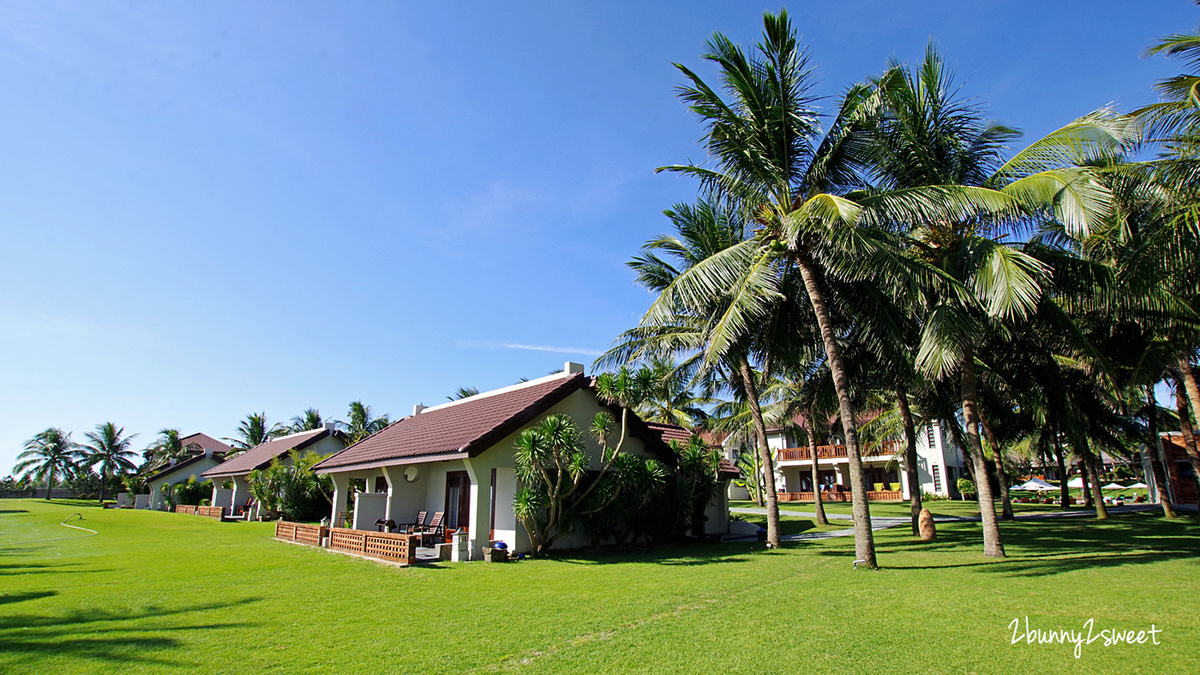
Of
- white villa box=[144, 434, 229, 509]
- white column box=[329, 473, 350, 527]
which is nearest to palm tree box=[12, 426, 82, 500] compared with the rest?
white villa box=[144, 434, 229, 509]

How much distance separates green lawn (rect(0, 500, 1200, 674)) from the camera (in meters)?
5.63

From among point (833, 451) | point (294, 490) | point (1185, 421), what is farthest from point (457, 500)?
point (833, 451)

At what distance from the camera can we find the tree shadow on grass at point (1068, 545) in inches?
444

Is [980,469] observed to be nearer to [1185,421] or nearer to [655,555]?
[655,555]

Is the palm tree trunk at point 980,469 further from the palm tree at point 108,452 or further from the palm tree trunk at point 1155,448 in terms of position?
the palm tree at point 108,452

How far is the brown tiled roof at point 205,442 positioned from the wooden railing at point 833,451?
4961 centimetres

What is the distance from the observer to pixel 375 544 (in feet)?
45.9

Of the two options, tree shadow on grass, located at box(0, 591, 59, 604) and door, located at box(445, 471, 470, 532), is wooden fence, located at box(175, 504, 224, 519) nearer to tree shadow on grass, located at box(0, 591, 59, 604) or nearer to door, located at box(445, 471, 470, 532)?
door, located at box(445, 471, 470, 532)

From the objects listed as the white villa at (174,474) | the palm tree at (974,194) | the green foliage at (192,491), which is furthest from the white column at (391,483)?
the white villa at (174,474)

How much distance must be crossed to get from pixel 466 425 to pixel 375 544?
12.7ft

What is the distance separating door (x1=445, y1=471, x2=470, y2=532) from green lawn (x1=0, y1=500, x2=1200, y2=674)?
3544mm

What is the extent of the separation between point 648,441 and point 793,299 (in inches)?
231

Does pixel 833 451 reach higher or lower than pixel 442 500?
higher

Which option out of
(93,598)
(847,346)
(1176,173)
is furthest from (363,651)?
(847,346)
